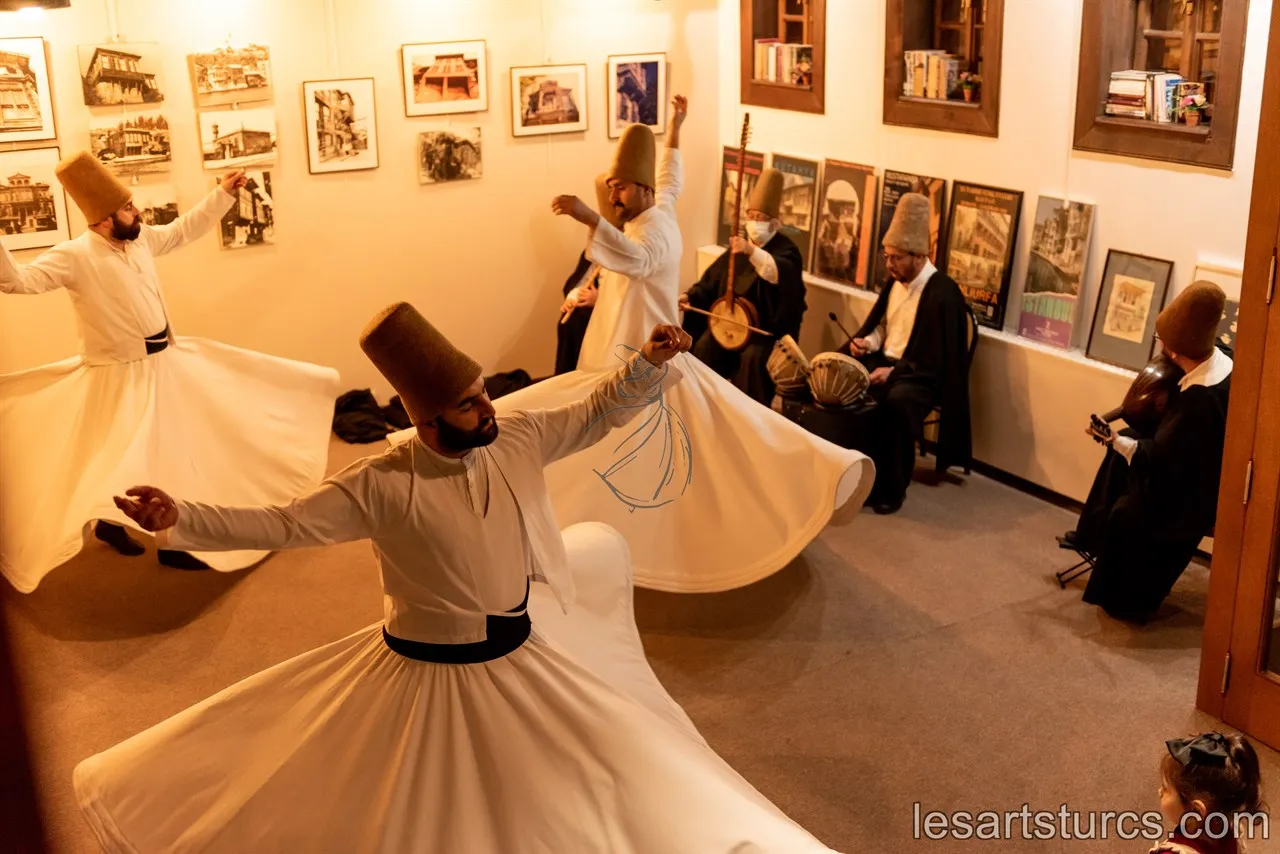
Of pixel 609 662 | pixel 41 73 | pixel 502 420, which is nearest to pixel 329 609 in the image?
pixel 609 662

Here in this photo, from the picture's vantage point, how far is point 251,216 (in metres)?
6.43

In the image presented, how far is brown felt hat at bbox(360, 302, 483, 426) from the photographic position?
2805mm

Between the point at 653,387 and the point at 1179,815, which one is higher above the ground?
the point at 653,387

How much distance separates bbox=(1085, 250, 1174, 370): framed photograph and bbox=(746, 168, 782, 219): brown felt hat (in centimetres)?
158

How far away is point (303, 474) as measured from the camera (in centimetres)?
547

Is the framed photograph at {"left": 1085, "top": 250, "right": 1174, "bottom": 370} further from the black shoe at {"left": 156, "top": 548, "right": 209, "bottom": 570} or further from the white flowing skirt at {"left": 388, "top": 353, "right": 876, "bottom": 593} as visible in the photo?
the black shoe at {"left": 156, "top": 548, "right": 209, "bottom": 570}

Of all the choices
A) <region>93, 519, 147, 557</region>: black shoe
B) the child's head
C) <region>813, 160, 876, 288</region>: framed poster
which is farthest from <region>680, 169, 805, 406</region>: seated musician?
the child's head

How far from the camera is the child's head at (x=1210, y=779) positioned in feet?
8.29

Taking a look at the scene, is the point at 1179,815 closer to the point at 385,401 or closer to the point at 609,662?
the point at 609,662

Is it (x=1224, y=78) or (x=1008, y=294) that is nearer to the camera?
(x=1224, y=78)

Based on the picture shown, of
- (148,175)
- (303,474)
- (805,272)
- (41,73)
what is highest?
(41,73)

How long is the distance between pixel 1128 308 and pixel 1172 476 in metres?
1.15

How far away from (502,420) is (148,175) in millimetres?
3805

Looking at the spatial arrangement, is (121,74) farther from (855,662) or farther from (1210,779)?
(1210,779)
